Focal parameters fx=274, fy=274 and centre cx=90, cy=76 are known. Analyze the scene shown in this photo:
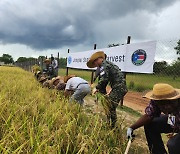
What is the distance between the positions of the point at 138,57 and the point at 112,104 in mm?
2970

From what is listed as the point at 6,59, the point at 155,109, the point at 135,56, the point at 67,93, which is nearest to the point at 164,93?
the point at 155,109

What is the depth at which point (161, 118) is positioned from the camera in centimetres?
300

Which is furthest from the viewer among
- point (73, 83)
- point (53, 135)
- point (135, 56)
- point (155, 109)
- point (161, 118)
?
point (135, 56)

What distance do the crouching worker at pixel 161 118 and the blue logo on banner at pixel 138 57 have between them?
3536 millimetres

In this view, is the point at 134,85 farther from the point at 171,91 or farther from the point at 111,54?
the point at 171,91

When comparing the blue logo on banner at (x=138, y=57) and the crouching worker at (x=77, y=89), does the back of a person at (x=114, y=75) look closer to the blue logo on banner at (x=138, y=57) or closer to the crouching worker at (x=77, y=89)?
the crouching worker at (x=77, y=89)

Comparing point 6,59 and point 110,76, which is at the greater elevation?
point 6,59

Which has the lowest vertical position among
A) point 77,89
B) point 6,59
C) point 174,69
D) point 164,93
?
point 77,89

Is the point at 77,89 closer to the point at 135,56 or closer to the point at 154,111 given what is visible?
the point at 154,111

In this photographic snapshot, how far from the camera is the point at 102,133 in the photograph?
2.67 m

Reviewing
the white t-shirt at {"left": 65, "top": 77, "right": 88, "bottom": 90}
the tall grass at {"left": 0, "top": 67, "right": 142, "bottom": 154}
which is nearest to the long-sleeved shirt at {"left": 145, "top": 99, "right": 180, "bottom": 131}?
the tall grass at {"left": 0, "top": 67, "right": 142, "bottom": 154}

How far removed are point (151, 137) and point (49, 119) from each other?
115 cm

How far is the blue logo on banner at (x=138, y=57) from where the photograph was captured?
253 inches

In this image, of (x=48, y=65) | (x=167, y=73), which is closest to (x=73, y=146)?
(x=167, y=73)
